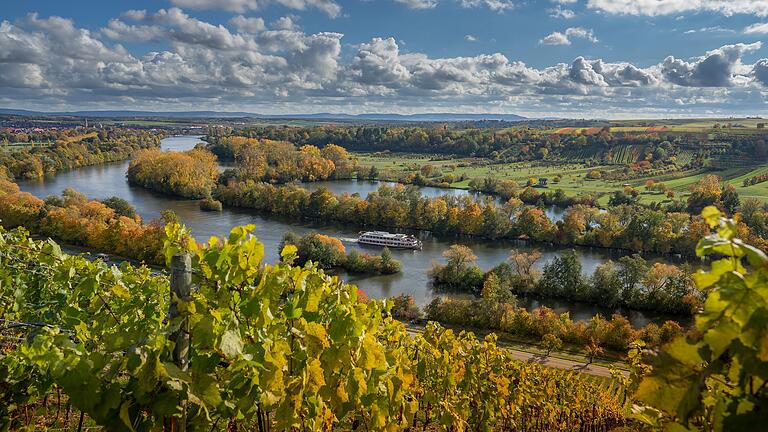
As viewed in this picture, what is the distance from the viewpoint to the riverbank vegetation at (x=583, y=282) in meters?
24.6

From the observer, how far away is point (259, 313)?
2551 millimetres

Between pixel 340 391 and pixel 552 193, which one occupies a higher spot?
→ pixel 340 391

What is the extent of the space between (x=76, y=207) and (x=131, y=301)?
3581cm

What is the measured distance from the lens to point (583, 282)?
26438 mm

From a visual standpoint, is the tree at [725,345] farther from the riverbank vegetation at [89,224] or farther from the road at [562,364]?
the riverbank vegetation at [89,224]

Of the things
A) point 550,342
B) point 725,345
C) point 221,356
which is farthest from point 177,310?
point 550,342

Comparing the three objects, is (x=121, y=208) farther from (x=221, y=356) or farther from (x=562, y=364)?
(x=221, y=356)

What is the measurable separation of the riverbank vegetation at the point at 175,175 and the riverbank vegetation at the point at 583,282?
31.0m

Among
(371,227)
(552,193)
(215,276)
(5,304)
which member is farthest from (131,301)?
(552,193)

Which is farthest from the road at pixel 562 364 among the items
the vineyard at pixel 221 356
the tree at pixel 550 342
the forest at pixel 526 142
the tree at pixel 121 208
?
the forest at pixel 526 142

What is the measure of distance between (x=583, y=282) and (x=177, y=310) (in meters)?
26.6

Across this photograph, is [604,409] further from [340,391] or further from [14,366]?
[14,366]

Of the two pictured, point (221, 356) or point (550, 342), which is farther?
point (550, 342)

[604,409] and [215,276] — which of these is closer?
[215,276]
